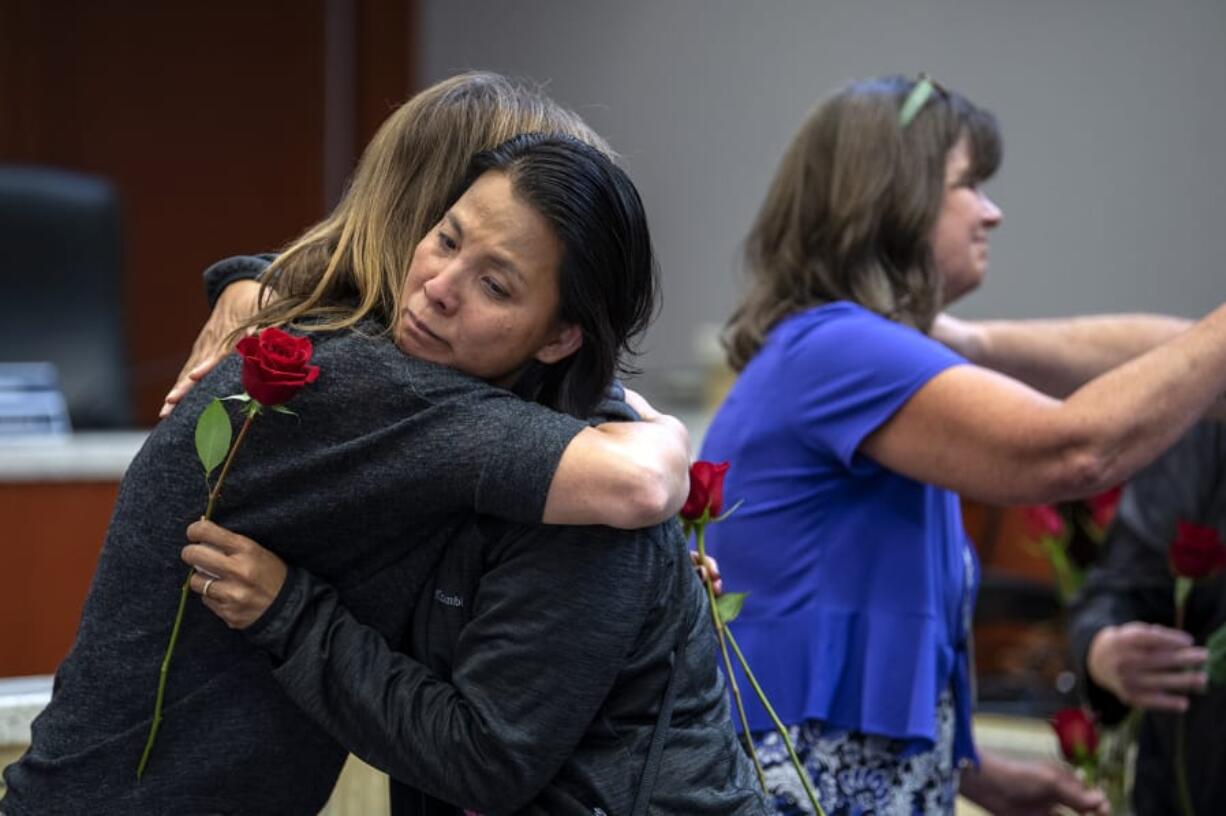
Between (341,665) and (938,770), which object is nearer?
(341,665)

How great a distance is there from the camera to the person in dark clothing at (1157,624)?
207 cm

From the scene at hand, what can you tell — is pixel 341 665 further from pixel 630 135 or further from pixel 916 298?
pixel 630 135

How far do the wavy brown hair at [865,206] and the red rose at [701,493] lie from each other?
586 millimetres

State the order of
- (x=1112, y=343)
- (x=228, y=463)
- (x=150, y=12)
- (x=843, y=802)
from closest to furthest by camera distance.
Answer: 1. (x=228, y=463)
2. (x=843, y=802)
3. (x=1112, y=343)
4. (x=150, y=12)

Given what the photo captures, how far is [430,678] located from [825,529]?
0.68 metres

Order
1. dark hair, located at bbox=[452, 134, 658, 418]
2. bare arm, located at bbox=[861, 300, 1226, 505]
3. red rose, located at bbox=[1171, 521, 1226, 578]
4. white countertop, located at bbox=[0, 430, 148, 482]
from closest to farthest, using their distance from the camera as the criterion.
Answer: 1. dark hair, located at bbox=[452, 134, 658, 418]
2. bare arm, located at bbox=[861, 300, 1226, 505]
3. red rose, located at bbox=[1171, 521, 1226, 578]
4. white countertop, located at bbox=[0, 430, 148, 482]

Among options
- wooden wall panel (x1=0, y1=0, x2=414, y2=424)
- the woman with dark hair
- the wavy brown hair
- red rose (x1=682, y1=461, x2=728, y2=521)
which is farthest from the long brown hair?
wooden wall panel (x1=0, y1=0, x2=414, y2=424)

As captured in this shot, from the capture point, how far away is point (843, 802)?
1.70 meters

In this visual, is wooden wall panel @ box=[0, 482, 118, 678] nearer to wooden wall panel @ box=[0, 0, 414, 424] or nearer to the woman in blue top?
the woman in blue top

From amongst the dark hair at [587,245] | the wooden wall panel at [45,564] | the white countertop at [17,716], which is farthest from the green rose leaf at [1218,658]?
the wooden wall panel at [45,564]

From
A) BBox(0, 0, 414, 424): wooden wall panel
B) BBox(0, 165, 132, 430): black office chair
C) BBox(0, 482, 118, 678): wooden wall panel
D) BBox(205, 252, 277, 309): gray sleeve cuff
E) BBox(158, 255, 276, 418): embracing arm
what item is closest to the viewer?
BBox(158, 255, 276, 418): embracing arm

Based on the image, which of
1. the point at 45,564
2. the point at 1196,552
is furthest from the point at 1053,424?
the point at 45,564

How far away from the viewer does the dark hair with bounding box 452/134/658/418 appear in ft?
4.03

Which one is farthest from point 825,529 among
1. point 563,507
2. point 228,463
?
point 228,463
